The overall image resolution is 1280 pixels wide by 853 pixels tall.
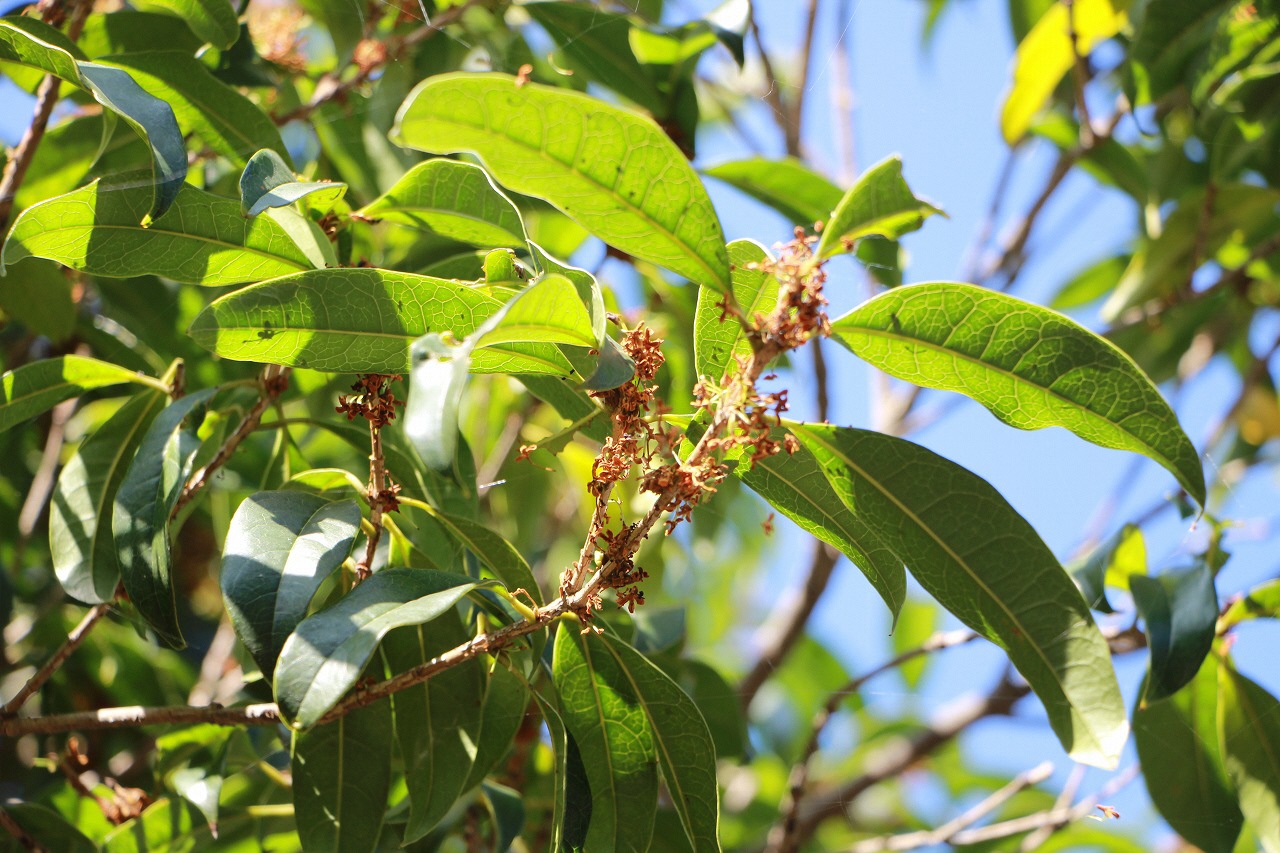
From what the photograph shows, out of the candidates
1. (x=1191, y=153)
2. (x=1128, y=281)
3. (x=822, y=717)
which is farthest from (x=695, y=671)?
(x=1191, y=153)

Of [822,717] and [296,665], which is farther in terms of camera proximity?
[822,717]

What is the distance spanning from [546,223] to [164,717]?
99 cm

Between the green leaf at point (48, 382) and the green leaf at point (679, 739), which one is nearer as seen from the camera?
the green leaf at point (679, 739)

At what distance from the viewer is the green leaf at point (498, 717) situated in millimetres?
947

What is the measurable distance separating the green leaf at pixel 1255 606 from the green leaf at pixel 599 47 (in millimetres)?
971

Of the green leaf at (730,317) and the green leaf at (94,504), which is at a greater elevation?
the green leaf at (730,317)

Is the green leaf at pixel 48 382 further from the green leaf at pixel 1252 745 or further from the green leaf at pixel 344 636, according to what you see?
the green leaf at pixel 1252 745

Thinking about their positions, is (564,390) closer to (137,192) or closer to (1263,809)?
(137,192)

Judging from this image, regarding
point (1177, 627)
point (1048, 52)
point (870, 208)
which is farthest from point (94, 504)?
point (1048, 52)

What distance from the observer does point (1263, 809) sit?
113 centimetres

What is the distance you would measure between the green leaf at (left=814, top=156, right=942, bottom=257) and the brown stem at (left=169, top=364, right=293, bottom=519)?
586mm

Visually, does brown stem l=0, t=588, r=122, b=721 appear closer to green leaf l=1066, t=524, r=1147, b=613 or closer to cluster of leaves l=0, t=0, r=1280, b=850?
cluster of leaves l=0, t=0, r=1280, b=850

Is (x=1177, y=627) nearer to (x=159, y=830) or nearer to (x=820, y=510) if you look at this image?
(x=820, y=510)

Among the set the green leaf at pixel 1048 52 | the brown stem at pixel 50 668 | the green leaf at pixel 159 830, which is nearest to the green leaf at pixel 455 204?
the brown stem at pixel 50 668
